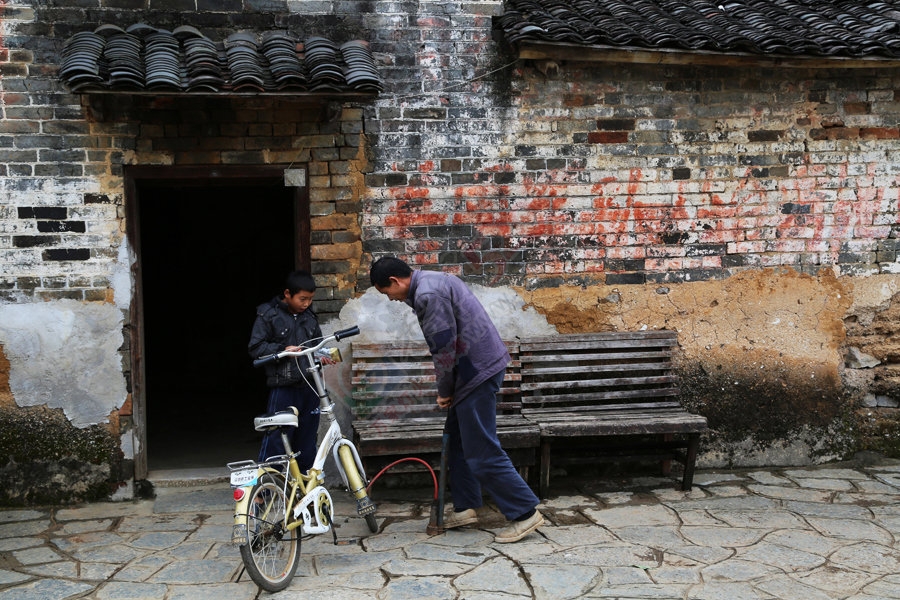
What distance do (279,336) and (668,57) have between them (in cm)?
359

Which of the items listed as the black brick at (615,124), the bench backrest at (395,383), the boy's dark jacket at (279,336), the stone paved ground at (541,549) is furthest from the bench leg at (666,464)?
the boy's dark jacket at (279,336)

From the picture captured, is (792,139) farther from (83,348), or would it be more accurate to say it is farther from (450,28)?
(83,348)

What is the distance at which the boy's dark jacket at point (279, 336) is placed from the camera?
555cm

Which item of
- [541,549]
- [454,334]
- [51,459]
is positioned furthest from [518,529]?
[51,459]

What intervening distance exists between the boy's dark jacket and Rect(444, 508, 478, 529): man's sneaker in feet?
4.45

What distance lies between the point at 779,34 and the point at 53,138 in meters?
5.39

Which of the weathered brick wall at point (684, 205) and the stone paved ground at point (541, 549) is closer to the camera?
the stone paved ground at point (541, 549)

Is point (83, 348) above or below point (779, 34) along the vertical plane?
below

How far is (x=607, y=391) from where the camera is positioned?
650 cm

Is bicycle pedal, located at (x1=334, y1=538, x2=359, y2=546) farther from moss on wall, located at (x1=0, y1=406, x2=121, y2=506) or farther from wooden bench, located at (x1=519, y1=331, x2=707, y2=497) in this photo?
moss on wall, located at (x1=0, y1=406, x2=121, y2=506)

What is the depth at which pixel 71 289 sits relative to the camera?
6.08 meters

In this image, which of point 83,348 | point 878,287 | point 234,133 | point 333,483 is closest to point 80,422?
point 83,348

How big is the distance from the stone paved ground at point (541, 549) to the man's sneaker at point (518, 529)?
0.15 feet

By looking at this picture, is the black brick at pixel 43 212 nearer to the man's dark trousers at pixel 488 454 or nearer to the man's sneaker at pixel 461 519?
the man's dark trousers at pixel 488 454
